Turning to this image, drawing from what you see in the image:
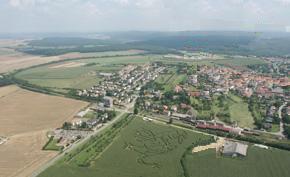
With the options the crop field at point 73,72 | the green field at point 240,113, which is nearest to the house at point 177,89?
the green field at point 240,113

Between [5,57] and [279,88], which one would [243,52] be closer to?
[279,88]

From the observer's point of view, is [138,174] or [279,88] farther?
[279,88]

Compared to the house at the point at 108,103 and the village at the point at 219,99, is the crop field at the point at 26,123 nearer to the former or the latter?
the house at the point at 108,103

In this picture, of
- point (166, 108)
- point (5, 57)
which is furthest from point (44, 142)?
point (5, 57)

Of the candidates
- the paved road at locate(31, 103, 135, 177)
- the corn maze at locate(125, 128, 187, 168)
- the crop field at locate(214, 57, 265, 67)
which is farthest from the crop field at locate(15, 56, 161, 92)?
the corn maze at locate(125, 128, 187, 168)

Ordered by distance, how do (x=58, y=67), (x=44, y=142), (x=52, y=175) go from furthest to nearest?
(x=58, y=67), (x=44, y=142), (x=52, y=175)

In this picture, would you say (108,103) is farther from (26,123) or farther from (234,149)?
(234,149)

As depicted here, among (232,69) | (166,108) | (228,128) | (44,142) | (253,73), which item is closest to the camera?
(44,142)
